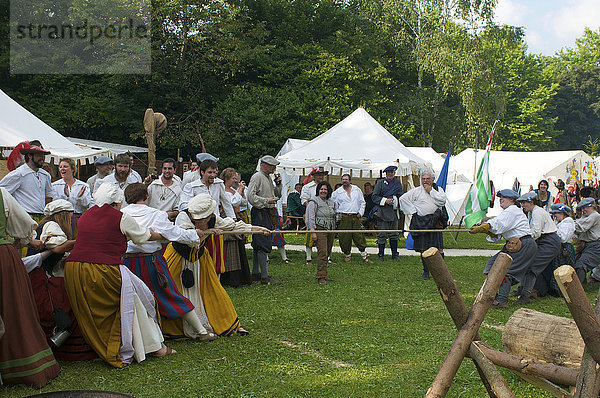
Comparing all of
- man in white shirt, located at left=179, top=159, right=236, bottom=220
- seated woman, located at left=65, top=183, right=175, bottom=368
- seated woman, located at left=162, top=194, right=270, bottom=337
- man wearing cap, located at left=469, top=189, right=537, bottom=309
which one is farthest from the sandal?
man wearing cap, located at left=469, top=189, right=537, bottom=309

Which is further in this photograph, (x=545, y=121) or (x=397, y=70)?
(x=545, y=121)

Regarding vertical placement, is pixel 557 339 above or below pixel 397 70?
below

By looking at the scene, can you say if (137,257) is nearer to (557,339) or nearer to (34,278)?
(34,278)

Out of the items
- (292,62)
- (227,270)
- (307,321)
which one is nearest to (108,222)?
(307,321)

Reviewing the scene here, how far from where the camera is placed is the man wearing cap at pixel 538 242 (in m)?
8.28

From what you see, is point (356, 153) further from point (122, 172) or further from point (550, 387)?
point (550, 387)

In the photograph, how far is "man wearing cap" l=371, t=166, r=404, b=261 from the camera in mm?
12289

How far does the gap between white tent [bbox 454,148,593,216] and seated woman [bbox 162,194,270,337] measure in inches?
754

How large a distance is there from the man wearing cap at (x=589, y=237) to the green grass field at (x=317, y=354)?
1028 mm

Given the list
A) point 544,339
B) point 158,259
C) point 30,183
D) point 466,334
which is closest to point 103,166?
point 30,183

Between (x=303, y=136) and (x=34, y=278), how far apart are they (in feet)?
79.2

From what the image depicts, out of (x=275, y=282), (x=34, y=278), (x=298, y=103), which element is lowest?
(x=275, y=282)

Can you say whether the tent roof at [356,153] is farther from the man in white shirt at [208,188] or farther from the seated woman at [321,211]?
the man in white shirt at [208,188]

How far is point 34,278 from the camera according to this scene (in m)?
5.22
